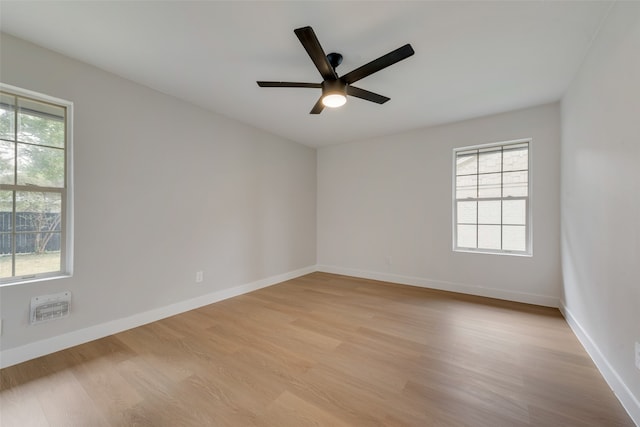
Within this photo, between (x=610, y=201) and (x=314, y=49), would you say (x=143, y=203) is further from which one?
(x=610, y=201)

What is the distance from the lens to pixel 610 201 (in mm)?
1672

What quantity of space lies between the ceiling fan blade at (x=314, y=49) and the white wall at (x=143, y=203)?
2003mm

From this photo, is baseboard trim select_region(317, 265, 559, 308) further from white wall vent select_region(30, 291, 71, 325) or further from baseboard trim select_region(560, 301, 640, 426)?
white wall vent select_region(30, 291, 71, 325)

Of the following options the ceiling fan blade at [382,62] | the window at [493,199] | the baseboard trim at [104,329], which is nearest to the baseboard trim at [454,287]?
the window at [493,199]

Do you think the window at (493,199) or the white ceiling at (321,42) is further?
the window at (493,199)

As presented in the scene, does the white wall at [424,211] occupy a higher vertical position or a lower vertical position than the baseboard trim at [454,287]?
higher

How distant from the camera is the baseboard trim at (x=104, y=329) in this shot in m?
1.89

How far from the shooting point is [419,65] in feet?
7.32

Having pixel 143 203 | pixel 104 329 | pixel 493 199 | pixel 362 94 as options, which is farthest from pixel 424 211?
pixel 104 329

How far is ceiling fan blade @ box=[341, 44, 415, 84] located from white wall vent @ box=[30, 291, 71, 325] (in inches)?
117

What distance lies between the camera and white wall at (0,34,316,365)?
2.05 metres

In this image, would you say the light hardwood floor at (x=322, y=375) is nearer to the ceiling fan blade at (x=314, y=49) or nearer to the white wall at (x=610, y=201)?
the white wall at (x=610, y=201)

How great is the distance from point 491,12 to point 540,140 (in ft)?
7.17

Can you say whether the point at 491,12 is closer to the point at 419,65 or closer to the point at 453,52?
the point at 453,52
